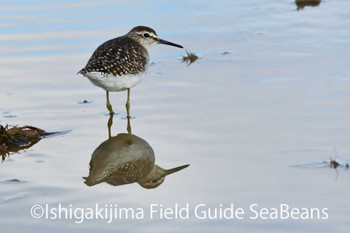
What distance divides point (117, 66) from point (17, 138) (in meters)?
1.70

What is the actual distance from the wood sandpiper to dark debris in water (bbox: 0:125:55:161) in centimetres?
102

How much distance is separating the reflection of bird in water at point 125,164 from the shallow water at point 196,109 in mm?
101

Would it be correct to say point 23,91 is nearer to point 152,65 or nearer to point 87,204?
point 152,65

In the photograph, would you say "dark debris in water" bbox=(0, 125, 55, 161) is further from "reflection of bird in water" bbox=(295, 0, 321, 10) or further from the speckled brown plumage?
"reflection of bird in water" bbox=(295, 0, 321, 10)

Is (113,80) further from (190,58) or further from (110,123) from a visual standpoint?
(190,58)

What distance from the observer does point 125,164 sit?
30.5 feet

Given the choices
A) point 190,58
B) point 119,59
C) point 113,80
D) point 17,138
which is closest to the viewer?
point 17,138

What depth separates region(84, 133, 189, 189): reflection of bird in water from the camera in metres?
8.72

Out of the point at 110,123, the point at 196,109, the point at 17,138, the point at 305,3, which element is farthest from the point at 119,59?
the point at 305,3

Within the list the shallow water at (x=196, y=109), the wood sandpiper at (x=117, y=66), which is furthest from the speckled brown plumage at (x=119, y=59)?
the shallow water at (x=196, y=109)

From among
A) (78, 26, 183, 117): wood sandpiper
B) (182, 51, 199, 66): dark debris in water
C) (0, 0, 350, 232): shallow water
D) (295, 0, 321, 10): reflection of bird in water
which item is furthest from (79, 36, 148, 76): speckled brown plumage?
(295, 0, 321, 10): reflection of bird in water

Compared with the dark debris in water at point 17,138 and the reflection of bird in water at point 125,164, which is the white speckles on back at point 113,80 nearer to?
the reflection of bird in water at point 125,164

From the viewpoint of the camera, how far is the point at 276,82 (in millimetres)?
11531

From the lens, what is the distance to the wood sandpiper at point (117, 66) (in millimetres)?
10852
